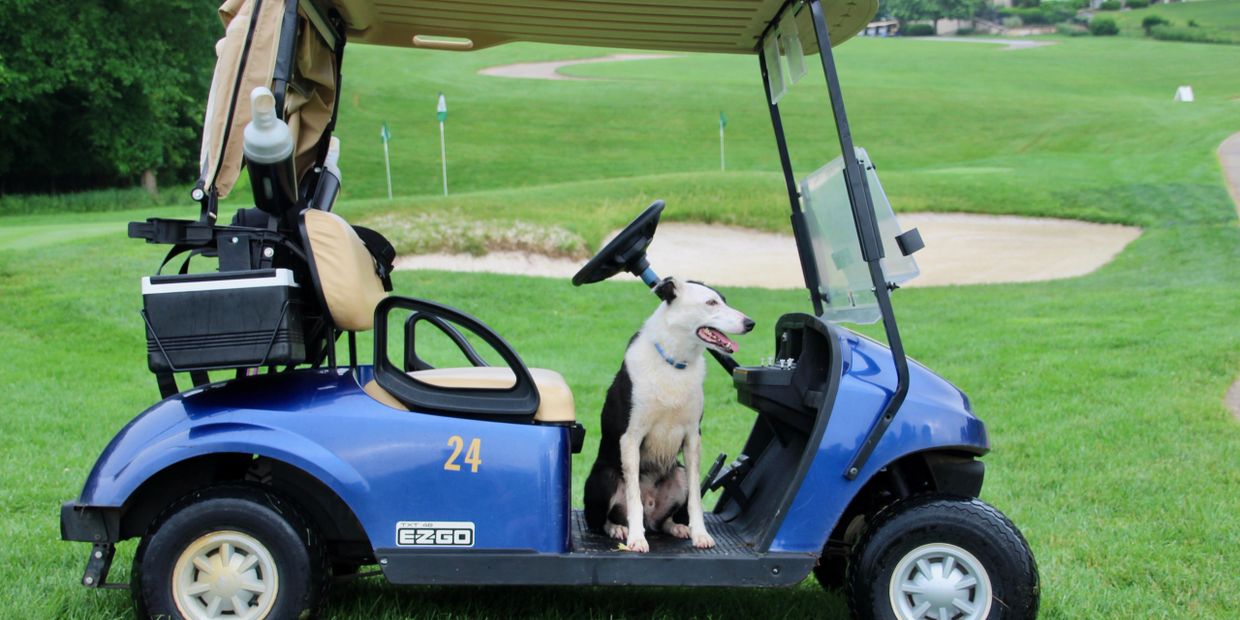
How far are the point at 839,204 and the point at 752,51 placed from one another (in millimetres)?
733

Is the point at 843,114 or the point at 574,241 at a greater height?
the point at 843,114

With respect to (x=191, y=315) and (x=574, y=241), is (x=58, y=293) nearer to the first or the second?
(x=574, y=241)

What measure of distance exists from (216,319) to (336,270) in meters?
0.35

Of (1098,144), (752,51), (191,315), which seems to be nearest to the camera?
(191,315)

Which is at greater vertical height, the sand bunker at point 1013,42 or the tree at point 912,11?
the tree at point 912,11

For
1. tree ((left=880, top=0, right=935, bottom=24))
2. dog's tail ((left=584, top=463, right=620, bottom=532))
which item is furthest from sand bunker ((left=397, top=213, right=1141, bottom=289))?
tree ((left=880, top=0, right=935, bottom=24))

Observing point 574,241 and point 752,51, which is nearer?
point 752,51

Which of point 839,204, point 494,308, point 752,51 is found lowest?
point 494,308

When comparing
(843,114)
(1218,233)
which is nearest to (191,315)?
(843,114)

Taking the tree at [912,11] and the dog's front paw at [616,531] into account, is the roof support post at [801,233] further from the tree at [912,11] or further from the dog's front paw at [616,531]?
the tree at [912,11]

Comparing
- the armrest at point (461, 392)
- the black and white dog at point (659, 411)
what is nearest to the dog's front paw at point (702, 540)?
the black and white dog at point (659, 411)

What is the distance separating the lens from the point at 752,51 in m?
3.82

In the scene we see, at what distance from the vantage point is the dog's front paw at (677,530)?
135 inches

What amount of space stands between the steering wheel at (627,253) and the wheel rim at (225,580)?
1.24 meters
